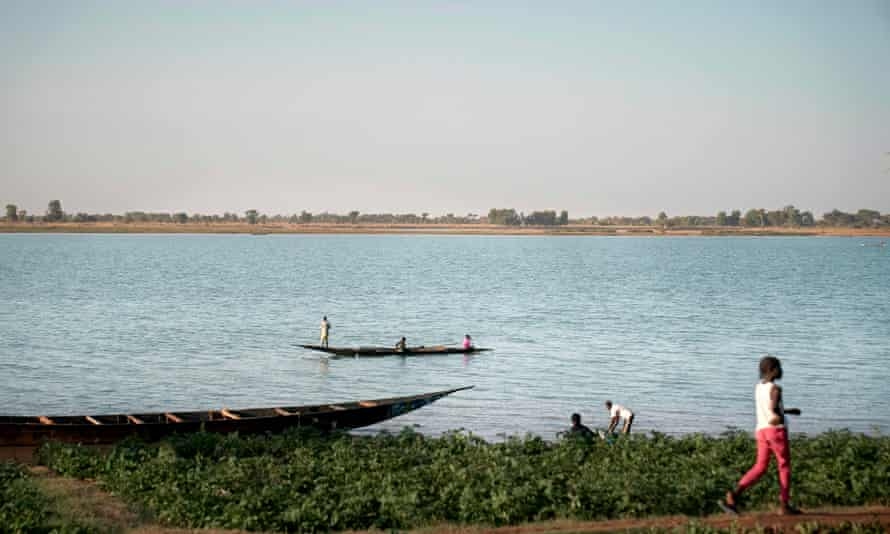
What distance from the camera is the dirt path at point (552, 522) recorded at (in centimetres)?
1345

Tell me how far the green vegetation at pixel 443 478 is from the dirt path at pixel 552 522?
0.32 metres

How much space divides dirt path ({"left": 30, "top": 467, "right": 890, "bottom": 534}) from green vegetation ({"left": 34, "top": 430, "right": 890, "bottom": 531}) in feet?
1.05

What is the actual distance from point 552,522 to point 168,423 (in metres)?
11.5

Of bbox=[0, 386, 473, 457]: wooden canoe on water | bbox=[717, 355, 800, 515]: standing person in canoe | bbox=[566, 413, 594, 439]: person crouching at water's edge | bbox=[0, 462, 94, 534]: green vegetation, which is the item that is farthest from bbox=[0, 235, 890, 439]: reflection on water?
bbox=[717, 355, 800, 515]: standing person in canoe

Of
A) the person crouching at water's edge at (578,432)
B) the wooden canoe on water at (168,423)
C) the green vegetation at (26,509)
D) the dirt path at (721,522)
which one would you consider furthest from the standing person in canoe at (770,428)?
the wooden canoe on water at (168,423)

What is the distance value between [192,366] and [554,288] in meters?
62.4

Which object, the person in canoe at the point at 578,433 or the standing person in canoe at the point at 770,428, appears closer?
the standing person in canoe at the point at 770,428

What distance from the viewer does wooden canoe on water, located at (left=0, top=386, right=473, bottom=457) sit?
2195 centimetres

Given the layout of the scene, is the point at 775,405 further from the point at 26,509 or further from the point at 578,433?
the point at 26,509

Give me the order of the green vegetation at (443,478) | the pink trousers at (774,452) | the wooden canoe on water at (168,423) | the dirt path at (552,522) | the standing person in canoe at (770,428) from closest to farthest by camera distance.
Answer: the standing person in canoe at (770,428) < the pink trousers at (774,452) < the dirt path at (552,522) < the green vegetation at (443,478) < the wooden canoe on water at (168,423)

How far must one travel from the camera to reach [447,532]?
46.4 ft

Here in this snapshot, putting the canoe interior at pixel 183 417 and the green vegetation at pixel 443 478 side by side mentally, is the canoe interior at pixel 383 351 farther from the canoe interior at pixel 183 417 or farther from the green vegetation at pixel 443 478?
the green vegetation at pixel 443 478

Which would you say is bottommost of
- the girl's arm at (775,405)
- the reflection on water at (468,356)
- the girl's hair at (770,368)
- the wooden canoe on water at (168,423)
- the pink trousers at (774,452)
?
the reflection on water at (468,356)

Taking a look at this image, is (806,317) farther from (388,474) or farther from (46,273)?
(46,273)
